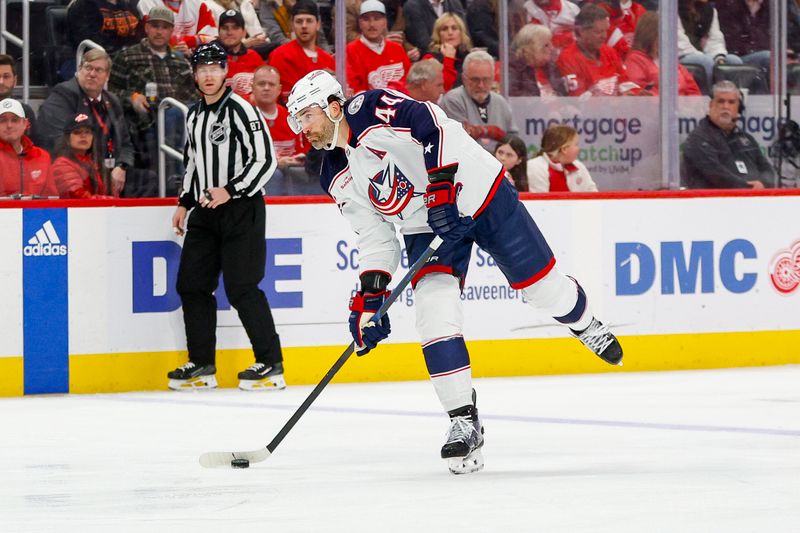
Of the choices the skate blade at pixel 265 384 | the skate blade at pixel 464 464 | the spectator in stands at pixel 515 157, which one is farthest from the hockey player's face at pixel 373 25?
the skate blade at pixel 464 464

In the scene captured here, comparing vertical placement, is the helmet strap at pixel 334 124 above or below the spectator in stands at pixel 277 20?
below

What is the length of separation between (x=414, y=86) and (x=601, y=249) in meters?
1.18

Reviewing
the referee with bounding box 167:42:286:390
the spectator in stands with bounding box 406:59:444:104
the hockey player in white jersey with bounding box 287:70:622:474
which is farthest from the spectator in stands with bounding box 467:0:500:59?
the hockey player in white jersey with bounding box 287:70:622:474

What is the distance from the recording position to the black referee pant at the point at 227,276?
5.62m

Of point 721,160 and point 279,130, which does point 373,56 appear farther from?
point 721,160

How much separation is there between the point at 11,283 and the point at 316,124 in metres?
2.40

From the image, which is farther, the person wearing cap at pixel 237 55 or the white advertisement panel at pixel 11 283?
the person wearing cap at pixel 237 55

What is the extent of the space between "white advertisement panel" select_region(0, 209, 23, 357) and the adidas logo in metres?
0.04

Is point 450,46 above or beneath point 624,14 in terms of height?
beneath

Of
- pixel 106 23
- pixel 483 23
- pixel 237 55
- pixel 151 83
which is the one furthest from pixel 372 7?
pixel 106 23

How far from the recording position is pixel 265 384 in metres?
5.68

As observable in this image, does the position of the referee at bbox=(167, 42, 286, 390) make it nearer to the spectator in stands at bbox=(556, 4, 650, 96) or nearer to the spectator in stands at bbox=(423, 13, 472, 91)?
the spectator in stands at bbox=(423, 13, 472, 91)

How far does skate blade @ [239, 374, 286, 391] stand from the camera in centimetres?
566

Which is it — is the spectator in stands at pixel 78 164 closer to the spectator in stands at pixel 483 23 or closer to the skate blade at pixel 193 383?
the skate blade at pixel 193 383
